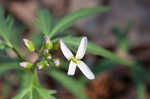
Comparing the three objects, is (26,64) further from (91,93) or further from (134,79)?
(91,93)

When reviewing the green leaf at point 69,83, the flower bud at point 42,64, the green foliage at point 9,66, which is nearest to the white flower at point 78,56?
the flower bud at point 42,64

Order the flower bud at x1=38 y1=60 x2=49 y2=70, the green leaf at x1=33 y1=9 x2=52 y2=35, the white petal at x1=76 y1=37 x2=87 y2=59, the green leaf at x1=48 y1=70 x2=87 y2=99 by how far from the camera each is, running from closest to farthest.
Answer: the white petal at x1=76 y1=37 x2=87 y2=59 < the flower bud at x1=38 y1=60 x2=49 y2=70 < the green leaf at x1=33 y1=9 x2=52 y2=35 < the green leaf at x1=48 y1=70 x2=87 y2=99

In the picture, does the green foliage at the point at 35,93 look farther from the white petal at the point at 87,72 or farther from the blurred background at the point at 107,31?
the blurred background at the point at 107,31

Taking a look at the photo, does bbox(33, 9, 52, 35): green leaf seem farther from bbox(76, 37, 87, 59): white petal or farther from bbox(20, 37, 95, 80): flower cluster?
bbox(76, 37, 87, 59): white petal

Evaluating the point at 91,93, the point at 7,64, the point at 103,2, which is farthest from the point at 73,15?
the point at 103,2

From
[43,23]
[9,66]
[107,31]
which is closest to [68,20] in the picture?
[43,23]

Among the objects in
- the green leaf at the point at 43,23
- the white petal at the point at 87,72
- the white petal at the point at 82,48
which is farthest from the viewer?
the green leaf at the point at 43,23

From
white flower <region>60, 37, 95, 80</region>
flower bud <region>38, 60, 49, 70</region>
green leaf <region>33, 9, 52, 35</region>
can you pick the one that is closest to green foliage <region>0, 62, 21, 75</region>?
green leaf <region>33, 9, 52, 35</region>

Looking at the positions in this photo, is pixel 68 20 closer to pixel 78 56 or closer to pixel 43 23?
pixel 43 23

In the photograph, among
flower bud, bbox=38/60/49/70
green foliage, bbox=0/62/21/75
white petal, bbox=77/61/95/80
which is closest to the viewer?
white petal, bbox=77/61/95/80
